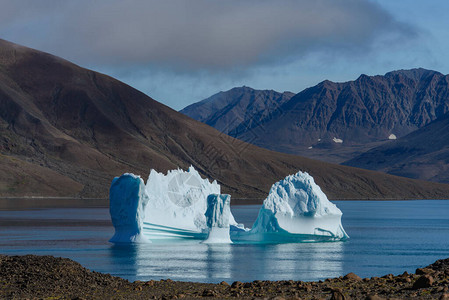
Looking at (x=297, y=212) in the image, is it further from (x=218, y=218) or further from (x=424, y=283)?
(x=424, y=283)

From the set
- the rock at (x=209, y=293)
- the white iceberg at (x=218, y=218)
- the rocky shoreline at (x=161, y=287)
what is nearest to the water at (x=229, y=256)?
the white iceberg at (x=218, y=218)

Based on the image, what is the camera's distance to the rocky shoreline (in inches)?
718

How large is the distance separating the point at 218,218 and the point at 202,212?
5.39 m

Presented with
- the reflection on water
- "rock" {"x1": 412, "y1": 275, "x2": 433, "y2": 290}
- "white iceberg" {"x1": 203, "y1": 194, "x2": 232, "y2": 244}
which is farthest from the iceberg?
"rock" {"x1": 412, "y1": 275, "x2": 433, "y2": 290}

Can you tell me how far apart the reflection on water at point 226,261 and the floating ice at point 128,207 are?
92 cm

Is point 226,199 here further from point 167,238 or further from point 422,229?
point 422,229

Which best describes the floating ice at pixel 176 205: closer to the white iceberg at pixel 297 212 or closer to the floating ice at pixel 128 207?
the floating ice at pixel 128 207

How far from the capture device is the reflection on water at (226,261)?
30844 mm

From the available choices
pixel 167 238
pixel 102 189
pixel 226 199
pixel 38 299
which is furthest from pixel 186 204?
pixel 102 189

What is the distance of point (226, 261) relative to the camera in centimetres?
3666

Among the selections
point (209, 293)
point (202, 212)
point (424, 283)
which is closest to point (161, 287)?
point (209, 293)

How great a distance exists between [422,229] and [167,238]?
36.6 m

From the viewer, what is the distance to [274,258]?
39125 millimetres

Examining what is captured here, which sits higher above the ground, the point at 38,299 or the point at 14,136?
the point at 14,136
